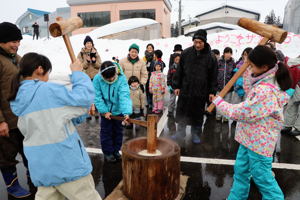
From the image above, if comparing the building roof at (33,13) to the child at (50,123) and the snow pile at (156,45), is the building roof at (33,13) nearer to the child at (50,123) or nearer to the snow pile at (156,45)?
the snow pile at (156,45)

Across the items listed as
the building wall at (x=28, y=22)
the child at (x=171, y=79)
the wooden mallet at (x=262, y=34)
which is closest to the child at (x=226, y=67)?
the child at (x=171, y=79)

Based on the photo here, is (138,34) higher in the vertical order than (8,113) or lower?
higher

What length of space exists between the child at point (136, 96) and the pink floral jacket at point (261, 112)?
13.3 feet

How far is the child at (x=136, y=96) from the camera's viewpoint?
6.21 meters

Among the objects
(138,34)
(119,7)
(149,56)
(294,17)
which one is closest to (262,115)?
(149,56)

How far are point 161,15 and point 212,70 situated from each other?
3117cm

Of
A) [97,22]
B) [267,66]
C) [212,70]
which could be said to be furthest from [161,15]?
[267,66]

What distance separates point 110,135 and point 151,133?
1267 mm

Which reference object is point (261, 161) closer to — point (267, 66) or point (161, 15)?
point (267, 66)

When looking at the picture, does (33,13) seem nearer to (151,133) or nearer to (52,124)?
(151,133)

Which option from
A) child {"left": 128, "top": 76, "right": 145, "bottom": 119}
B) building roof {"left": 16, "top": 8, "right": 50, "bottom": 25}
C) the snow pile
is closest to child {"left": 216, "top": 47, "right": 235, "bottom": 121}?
child {"left": 128, "top": 76, "right": 145, "bottom": 119}

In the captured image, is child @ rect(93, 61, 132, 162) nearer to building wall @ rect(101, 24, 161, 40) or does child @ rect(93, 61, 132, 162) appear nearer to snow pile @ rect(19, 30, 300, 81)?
snow pile @ rect(19, 30, 300, 81)

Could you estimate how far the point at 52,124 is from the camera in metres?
1.72

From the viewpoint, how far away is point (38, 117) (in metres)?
1.70
